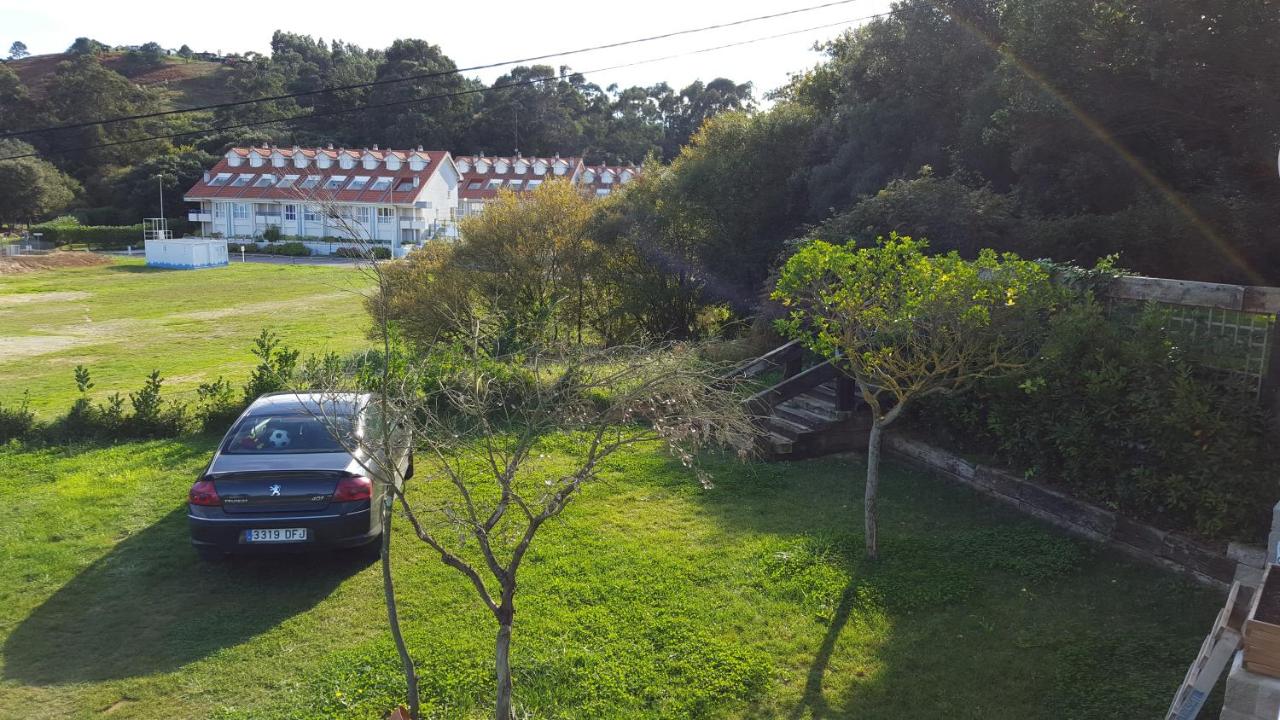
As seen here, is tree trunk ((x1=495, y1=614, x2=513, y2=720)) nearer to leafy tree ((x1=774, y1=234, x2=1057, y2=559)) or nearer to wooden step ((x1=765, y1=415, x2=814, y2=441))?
leafy tree ((x1=774, y1=234, x2=1057, y2=559))

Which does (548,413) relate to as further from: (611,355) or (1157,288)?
(1157,288)

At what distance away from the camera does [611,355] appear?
18.7 feet

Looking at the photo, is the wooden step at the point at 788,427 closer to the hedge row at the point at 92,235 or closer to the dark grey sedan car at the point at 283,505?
the dark grey sedan car at the point at 283,505

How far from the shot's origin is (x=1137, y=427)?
6039 mm

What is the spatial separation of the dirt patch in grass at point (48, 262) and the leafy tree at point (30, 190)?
48.6ft

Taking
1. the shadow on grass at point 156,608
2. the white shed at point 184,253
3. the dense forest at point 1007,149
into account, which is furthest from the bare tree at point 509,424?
the white shed at point 184,253

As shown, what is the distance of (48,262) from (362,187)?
19.3 meters

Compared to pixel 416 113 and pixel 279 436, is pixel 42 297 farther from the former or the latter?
pixel 416 113

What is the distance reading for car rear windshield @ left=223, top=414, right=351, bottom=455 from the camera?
22.3 feet

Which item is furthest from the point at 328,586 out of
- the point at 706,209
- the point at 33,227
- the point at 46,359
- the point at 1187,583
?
the point at 33,227

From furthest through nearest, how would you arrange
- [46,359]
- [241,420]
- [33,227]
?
[33,227]
[46,359]
[241,420]

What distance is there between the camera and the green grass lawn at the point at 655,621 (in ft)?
15.1

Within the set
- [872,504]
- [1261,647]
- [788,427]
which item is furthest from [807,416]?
[1261,647]

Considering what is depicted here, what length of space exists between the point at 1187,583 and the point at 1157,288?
241cm
